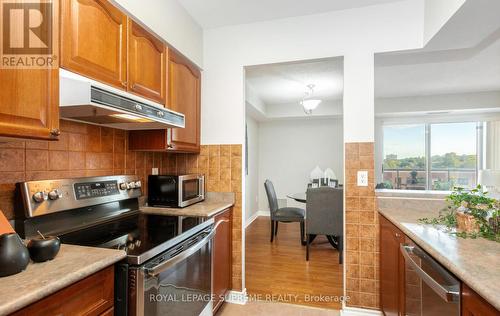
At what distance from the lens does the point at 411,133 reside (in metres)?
5.39

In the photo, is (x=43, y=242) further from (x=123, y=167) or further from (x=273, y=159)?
(x=273, y=159)

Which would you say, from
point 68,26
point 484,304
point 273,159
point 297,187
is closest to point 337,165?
point 297,187

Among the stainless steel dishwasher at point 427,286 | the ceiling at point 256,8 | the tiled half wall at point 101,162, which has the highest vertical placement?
the ceiling at point 256,8

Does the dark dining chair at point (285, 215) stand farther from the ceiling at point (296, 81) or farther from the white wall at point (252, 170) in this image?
the ceiling at point (296, 81)

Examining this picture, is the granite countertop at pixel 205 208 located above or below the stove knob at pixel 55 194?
below

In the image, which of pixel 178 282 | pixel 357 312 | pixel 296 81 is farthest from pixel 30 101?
pixel 296 81

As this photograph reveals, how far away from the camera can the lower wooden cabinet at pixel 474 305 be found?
0.78m

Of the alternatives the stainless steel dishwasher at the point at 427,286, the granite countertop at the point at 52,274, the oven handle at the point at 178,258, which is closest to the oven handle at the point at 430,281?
the stainless steel dishwasher at the point at 427,286

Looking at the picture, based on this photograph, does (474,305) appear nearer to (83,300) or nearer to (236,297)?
(83,300)

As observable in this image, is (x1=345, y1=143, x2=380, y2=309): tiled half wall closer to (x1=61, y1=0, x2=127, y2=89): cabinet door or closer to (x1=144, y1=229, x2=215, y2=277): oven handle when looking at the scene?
(x1=144, y1=229, x2=215, y2=277): oven handle

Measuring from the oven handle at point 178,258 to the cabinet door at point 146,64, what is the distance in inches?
41.4

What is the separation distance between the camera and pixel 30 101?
1.01 meters

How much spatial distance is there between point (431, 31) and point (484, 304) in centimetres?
176

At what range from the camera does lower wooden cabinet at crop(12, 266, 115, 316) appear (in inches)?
31.3
